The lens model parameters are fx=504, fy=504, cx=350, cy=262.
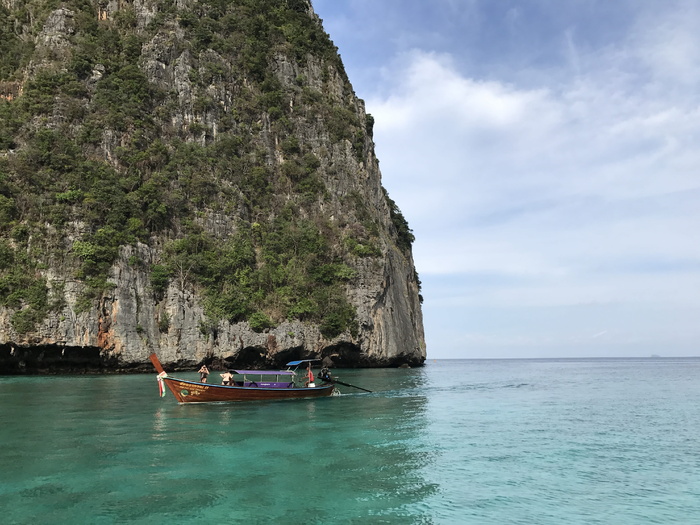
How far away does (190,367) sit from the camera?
1711 inches

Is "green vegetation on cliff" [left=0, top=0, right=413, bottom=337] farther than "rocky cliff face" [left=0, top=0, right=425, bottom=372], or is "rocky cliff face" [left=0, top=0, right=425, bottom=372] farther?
"green vegetation on cliff" [left=0, top=0, right=413, bottom=337]

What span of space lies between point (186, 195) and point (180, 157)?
4.07 metres

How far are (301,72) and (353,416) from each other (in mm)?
53088

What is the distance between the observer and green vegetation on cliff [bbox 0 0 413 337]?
41.3 m

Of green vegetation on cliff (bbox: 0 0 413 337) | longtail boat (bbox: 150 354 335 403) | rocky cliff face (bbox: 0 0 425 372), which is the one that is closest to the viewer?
longtail boat (bbox: 150 354 335 403)

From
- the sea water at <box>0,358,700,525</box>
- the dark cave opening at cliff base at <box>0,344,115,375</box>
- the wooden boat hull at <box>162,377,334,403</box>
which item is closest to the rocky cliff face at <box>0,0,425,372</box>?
the dark cave opening at cliff base at <box>0,344,115,375</box>

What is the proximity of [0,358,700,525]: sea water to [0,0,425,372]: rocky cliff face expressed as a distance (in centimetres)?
1852

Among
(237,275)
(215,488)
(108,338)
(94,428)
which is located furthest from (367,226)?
(215,488)

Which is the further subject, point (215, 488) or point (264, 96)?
point (264, 96)

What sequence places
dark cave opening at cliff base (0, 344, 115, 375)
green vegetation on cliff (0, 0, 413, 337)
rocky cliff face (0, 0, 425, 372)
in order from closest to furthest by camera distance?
dark cave opening at cliff base (0, 344, 115, 375), rocky cliff face (0, 0, 425, 372), green vegetation on cliff (0, 0, 413, 337)

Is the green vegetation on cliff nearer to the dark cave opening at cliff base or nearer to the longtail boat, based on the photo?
the dark cave opening at cliff base

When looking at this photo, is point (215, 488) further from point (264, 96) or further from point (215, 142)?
point (264, 96)

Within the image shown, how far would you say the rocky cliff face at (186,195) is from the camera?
40000 millimetres

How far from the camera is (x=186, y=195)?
4934 centimetres
